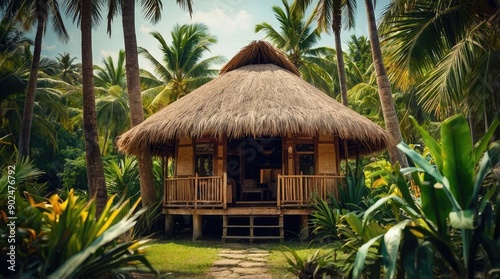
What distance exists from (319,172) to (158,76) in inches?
595

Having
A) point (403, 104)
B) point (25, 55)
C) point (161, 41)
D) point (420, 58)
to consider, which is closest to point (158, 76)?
point (161, 41)

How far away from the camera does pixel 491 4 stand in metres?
8.71

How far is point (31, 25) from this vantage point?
55.3 feet

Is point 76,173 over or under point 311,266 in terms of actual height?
over

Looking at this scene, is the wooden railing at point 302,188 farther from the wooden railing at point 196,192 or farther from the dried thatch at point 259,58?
the dried thatch at point 259,58

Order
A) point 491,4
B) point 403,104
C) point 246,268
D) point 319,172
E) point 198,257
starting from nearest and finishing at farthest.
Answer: point 246,268, point 198,257, point 491,4, point 319,172, point 403,104

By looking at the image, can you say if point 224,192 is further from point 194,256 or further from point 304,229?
point 194,256

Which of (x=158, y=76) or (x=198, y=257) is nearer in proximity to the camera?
(x=198, y=257)

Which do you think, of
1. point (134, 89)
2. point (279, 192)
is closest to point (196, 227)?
point (279, 192)

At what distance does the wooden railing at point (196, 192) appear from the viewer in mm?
10070

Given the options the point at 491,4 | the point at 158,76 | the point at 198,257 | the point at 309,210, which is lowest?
the point at 198,257

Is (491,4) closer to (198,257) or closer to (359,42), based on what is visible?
(198,257)

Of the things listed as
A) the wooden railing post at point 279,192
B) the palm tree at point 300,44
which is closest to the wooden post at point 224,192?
the wooden railing post at point 279,192

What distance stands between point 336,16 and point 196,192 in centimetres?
834
